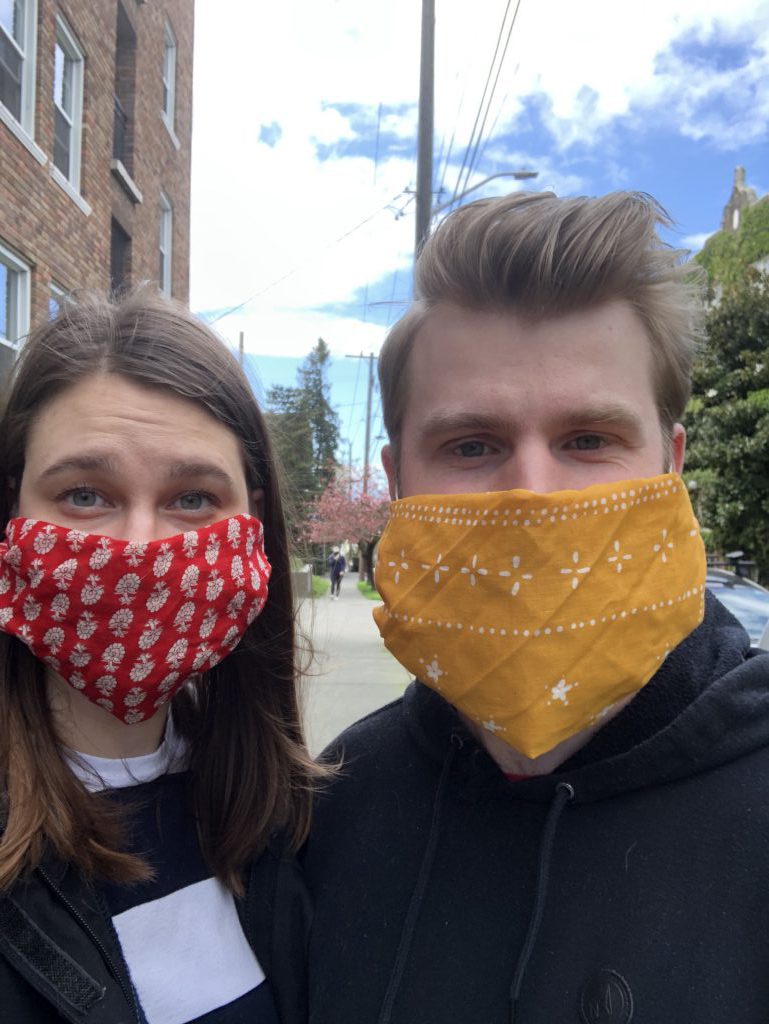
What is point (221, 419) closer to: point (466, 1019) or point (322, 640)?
point (466, 1019)

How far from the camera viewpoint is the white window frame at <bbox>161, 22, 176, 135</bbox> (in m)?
14.1

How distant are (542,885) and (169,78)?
16206mm

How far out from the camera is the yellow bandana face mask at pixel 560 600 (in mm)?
1367

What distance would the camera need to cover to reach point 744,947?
3.90ft

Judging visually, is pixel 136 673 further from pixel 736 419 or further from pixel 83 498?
pixel 736 419

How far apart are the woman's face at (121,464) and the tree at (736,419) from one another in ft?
45.3

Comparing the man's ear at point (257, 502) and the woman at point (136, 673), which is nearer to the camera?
the woman at point (136, 673)

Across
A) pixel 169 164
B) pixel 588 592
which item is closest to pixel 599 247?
pixel 588 592

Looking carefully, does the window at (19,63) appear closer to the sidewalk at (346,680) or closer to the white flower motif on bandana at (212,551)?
the sidewalk at (346,680)

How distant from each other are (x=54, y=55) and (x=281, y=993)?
34.0 ft

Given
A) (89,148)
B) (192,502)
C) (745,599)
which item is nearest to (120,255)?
(89,148)

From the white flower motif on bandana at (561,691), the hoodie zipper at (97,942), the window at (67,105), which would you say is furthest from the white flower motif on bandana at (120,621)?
the window at (67,105)

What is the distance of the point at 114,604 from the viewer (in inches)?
63.6

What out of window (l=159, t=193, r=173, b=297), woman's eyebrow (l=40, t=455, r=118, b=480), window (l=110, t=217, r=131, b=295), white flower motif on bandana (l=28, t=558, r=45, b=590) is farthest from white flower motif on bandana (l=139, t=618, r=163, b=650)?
window (l=159, t=193, r=173, b=297)
